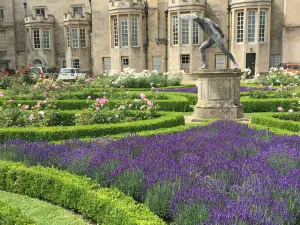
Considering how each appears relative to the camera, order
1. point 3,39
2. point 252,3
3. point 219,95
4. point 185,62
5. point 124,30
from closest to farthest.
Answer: point 219,95
point 252,3
point 185,62
point 124,30
point 3,39

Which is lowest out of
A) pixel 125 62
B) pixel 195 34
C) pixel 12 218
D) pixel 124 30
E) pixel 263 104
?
pixel 12 218

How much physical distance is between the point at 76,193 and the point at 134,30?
2708 cm

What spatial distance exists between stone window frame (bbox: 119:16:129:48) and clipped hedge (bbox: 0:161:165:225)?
25715mm

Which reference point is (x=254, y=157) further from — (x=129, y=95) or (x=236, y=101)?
(x=129, y=95)

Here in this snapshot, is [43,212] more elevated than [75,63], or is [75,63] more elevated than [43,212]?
[75,63]

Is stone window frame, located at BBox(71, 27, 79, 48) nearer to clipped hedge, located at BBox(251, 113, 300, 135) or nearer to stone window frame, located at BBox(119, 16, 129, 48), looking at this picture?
stone window frame, located at BBox(119, 16, 129, 48)

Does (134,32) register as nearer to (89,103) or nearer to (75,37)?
(75,37)

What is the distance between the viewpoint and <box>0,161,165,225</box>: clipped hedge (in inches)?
139

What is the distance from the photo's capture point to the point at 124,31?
98.6 ft

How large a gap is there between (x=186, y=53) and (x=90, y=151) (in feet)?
79.5

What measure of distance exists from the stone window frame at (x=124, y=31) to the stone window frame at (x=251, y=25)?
10.1 metres

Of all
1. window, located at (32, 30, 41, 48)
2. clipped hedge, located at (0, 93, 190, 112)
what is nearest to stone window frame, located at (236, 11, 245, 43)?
clipped hedge, located at (0, 93, 190, 112)

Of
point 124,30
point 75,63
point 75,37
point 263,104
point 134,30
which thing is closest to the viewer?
point 263,104

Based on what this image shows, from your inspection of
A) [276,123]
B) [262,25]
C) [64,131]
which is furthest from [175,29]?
[64,131]
